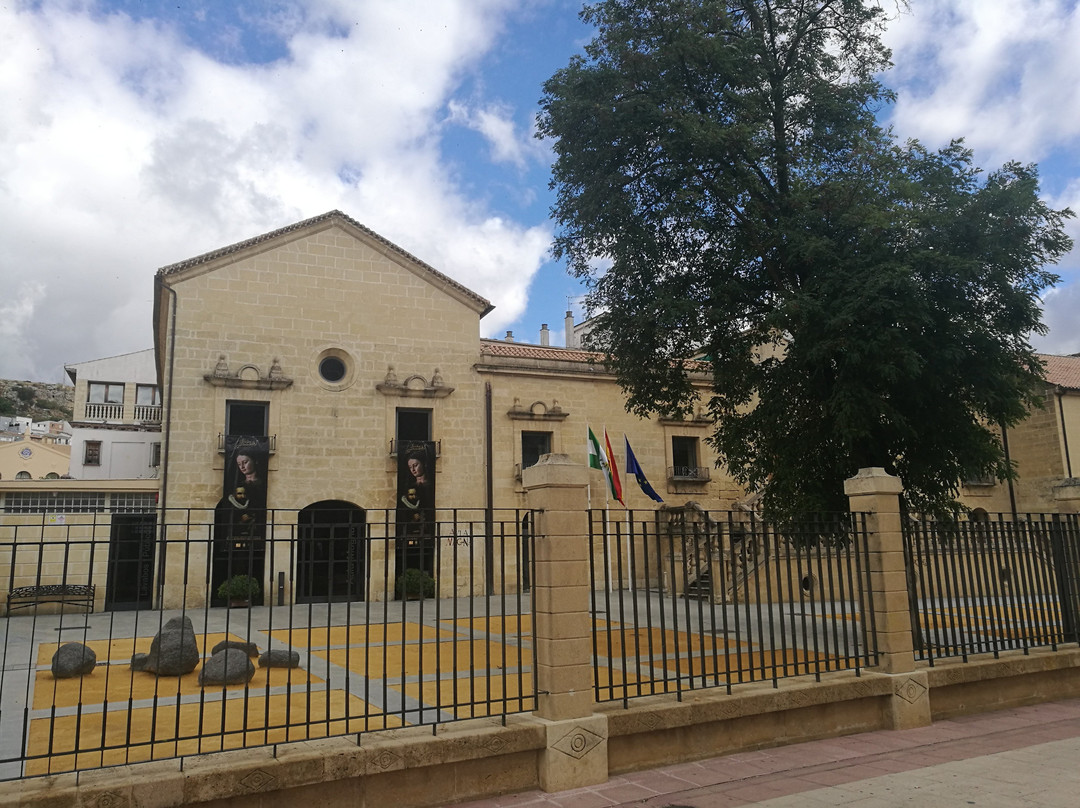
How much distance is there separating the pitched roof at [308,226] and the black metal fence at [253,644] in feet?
21.5

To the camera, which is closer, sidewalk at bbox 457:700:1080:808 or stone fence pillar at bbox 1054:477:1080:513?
sidewalk at bbox 457:700:1080:808

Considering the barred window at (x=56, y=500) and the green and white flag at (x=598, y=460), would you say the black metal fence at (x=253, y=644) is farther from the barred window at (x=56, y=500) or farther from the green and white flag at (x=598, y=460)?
the green and white flag at (x=598, y=460)

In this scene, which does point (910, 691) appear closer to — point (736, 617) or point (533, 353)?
point (736, 617)

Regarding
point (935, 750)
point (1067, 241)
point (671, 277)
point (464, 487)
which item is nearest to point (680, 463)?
point (464, 487)

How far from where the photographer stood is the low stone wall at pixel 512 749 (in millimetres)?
4809

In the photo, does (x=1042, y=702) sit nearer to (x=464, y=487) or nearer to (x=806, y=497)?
(x=806, y=497)

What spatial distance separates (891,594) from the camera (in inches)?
332

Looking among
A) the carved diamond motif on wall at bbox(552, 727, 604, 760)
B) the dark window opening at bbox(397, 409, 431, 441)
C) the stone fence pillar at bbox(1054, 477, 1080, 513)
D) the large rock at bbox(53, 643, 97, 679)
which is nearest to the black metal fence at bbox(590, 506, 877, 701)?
the carved diamond motif on wall at bbox(552, 727, 604, 760)

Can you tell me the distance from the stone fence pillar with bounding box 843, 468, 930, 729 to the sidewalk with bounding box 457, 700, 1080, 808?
34 centimetres

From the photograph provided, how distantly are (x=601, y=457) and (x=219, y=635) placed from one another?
1163 cm

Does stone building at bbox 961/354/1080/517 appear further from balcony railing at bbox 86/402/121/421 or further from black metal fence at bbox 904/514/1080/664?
balcony railing at bbox 86/402/121/421

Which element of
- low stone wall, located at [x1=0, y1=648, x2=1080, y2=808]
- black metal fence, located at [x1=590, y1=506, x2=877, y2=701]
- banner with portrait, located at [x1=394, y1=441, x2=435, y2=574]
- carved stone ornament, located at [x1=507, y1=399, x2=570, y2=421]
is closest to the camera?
low stone wall, located at [x1=0, y1=648, x2=1080, y2=808]

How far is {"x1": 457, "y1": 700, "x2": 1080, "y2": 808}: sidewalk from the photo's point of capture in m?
5.84

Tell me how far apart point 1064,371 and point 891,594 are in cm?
2974
